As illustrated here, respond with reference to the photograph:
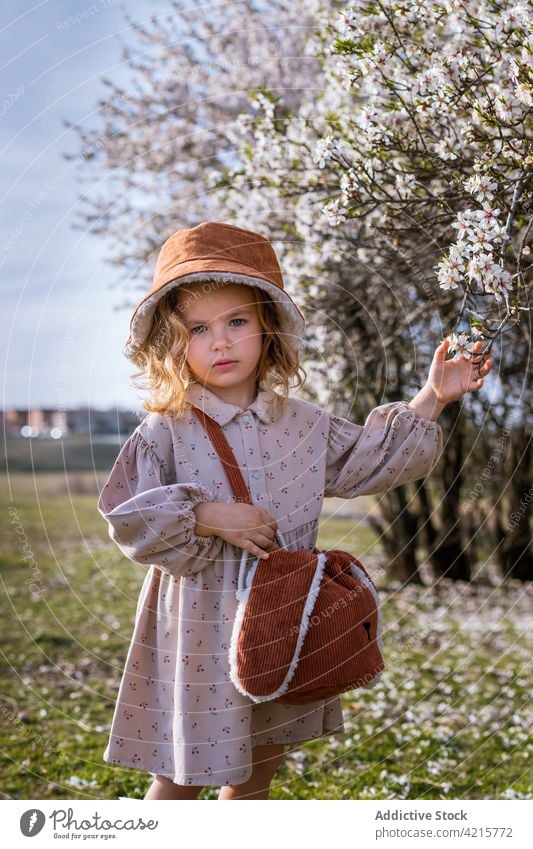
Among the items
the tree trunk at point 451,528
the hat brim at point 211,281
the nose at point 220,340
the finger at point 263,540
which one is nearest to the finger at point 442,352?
the hat brim at point 211,281

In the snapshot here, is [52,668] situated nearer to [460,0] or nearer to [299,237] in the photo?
[299,237]

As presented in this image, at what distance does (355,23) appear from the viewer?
8.71 feet

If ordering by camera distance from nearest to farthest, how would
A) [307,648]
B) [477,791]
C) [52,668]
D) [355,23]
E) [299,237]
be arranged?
1. [307,648]
2. [355,23]
3. [477,791]
4. [299,237]
5. [52,668]

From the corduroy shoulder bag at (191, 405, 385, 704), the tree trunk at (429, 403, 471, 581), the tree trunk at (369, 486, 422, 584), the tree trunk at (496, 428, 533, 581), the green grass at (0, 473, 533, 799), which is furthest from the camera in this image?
the tree trunk at (369, 486, 422, 584)

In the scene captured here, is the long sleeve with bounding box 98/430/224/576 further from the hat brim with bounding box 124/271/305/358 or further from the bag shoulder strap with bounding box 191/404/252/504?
the hat brim with bounding box 124/271/305/358

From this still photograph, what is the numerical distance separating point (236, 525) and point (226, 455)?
23 cm

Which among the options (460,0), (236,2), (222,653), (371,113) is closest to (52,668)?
(222,653)

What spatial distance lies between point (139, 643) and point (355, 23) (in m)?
1.92

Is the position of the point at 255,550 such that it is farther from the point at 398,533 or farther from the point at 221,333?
the point at 398,533

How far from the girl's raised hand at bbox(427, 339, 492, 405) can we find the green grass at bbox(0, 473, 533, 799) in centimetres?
167

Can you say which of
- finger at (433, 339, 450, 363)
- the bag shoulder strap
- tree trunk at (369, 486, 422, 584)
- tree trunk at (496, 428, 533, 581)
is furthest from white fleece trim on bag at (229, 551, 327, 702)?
tree trunk at (369, 486, 422, 584)

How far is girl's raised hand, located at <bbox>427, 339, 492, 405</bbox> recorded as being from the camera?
8.30 ft

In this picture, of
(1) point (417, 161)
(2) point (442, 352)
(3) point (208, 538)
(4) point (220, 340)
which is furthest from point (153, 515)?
(1) point (417, 161)

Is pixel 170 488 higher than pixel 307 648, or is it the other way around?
pixel 170 488
